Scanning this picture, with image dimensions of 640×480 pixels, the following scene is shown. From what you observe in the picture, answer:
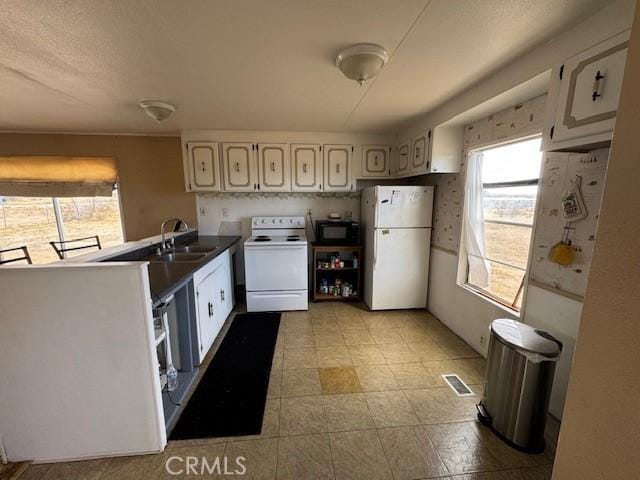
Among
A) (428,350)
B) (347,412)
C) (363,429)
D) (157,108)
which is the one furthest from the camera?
(428,350)

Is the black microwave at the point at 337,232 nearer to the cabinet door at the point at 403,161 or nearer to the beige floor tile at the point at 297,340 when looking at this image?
the cabinet door at the point at 403,161

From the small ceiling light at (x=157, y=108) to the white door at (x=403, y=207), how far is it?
218cm

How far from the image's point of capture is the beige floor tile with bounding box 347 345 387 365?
222cm

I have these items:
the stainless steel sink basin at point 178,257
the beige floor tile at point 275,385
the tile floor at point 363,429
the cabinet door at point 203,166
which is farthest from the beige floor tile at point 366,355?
the cabinet door at point 203,166

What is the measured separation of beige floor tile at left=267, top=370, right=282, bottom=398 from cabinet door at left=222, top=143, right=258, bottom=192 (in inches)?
84.5

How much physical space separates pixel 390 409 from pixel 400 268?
1.67 meters

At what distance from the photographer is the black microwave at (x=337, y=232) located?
3404 millimetres

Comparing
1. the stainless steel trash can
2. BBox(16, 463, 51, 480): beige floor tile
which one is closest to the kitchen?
BBox(16, 463, 51, 480): beige floor tile

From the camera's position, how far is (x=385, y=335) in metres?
2.64

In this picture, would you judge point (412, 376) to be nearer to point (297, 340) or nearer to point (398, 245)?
point (297, 340)

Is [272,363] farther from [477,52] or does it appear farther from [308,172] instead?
[477,52]

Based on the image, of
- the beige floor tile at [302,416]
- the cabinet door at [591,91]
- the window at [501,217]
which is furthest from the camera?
the window at [501,217]

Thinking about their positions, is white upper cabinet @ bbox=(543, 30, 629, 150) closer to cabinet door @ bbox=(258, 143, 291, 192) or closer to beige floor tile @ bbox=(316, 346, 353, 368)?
beige floor tile @ bbox=(316, 346, 353, 368)

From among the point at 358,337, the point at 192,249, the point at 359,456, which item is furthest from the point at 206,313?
the point at 359,456
